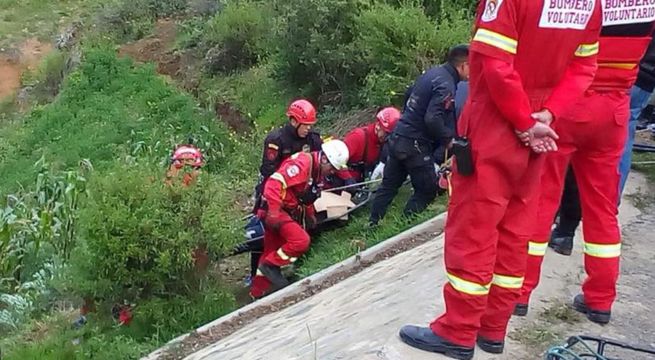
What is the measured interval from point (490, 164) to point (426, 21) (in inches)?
286

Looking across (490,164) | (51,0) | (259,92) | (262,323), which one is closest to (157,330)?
(262,323)

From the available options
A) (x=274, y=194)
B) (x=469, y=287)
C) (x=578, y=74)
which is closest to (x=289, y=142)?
(x=274, y=194)

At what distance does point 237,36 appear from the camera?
1794 centimetres

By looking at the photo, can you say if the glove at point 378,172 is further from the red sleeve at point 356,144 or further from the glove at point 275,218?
the glove at point 275,218

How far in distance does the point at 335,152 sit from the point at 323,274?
5.19ft

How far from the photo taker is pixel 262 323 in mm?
6152

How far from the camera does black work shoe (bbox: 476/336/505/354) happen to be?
4.89 m

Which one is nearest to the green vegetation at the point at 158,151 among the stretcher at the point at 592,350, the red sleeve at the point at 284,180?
the red sleeve at the point at 284,180

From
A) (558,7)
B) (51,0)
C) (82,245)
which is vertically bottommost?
(51,0)

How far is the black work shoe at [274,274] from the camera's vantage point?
25.5 feet

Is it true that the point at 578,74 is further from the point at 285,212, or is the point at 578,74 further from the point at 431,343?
the point at 285,212

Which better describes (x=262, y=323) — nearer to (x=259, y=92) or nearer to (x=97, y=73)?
(x=259, y=92)

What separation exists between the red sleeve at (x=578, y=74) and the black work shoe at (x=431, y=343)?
1213 mm

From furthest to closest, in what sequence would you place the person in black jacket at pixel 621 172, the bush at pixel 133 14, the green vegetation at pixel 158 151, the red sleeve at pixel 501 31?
the bush at pixel 133 14, the green vegetation at pixel 158 151, the person in black jacket at pixel 621 172, the red sleeve at pixel 501 31
